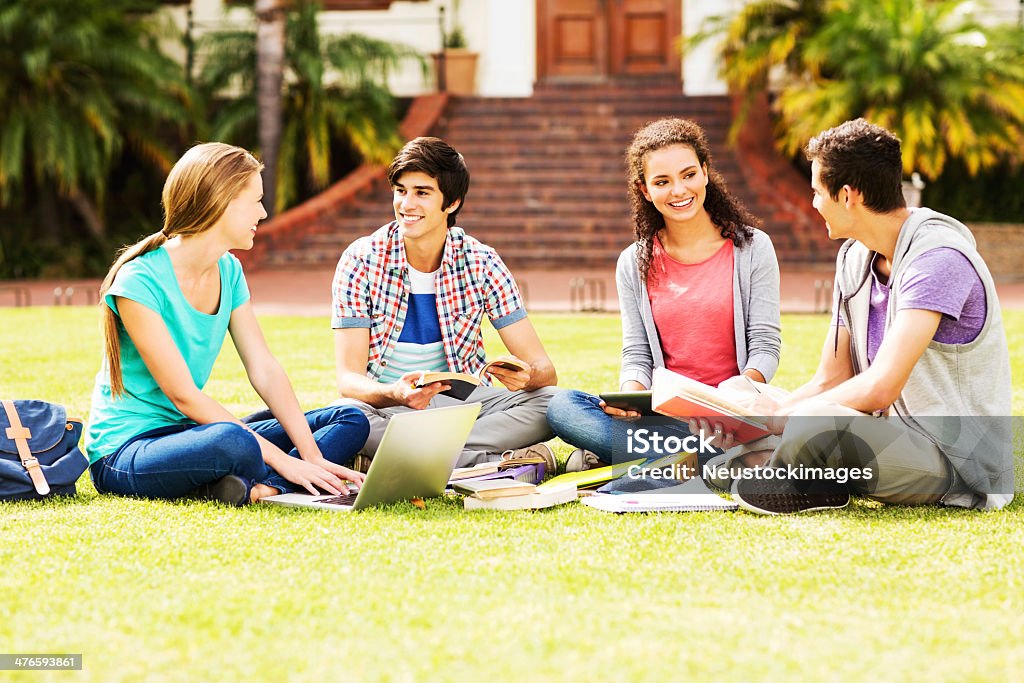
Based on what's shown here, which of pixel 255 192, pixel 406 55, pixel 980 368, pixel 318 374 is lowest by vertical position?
pixel 318 374

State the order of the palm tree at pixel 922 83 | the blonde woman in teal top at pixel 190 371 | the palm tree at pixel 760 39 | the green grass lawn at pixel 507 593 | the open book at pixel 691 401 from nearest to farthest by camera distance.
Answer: the green grass lawn at pixel 507 593 < the open book at pixel 691 401 < the blonde woman in teal top at pixel 190 371 < the palm tree at pixel 922 83 < the palm tree at pixel 760 39

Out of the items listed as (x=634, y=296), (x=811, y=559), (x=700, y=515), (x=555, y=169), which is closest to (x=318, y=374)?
(x=634, y=296)

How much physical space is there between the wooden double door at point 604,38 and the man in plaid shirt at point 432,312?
1510cm

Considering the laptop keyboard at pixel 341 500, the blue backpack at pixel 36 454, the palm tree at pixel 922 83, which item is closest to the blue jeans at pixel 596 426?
the laptop keyboard at pixel 341 500

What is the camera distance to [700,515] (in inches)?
160

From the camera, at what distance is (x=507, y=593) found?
321 centimetres

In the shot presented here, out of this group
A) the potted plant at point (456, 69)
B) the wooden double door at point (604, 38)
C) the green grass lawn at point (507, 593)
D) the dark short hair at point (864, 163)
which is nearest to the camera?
the green grass lawn at point (507, 593)

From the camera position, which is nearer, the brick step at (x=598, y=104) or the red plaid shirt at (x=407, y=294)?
the red plaid shirt at (x=407, y=294)

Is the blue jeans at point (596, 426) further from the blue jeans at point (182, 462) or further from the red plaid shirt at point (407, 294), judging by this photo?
the blue jeans at point (182, 462)

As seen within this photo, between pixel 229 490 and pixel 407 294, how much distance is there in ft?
3.68

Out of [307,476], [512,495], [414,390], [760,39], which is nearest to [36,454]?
[307,476]

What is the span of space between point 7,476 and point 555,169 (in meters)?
13.7

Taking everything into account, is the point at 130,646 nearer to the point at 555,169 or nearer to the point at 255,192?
the point at 255,192

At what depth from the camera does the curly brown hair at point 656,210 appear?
4793 mm
